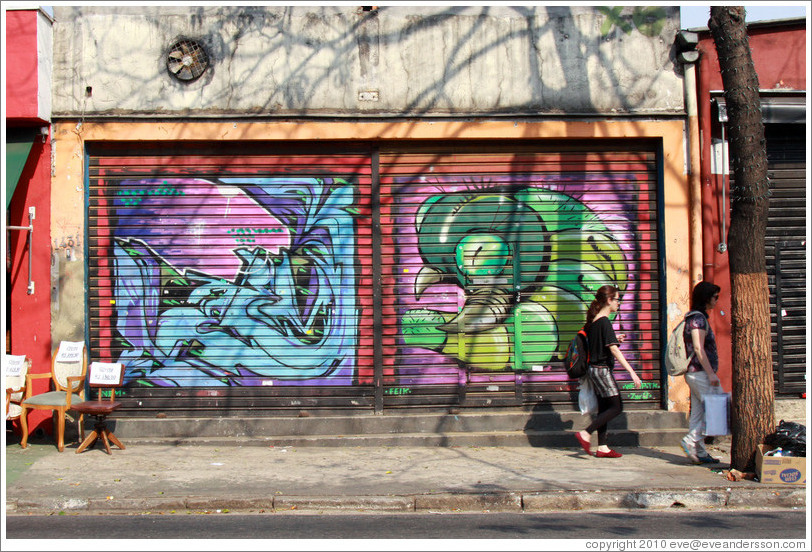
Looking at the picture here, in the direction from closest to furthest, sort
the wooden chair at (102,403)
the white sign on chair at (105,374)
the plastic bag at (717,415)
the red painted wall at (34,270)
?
the plastic bag at (717,415)
the wooden chair at (102,403)
the white sign on chair at (105,374)
the red painted wall at (34,270)

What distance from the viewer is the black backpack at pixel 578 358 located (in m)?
8.81

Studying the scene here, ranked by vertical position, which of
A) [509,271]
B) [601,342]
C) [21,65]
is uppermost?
[21,65]

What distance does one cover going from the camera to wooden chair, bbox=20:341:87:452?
912cm

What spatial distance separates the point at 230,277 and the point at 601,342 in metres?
4.72

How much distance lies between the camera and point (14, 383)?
9.50 metres

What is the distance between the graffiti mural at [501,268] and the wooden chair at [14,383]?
4701 mm

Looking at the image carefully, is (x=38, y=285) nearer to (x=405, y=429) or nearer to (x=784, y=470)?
(x=405, y=429)

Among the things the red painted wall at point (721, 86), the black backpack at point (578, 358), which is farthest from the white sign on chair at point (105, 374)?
the red painted wall at point (721, 86)

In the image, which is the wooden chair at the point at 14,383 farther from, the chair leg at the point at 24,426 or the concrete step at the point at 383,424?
the concrete step at the point at 383,424

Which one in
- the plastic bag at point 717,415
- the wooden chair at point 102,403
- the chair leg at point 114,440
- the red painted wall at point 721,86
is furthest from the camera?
the red painted wall at point 721,86

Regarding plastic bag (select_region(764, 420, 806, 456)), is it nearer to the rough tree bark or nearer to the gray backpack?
the rough tree bark

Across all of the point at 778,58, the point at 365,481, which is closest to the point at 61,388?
the point at 365,481

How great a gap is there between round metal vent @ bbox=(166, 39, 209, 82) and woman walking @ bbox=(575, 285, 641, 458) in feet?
18.8

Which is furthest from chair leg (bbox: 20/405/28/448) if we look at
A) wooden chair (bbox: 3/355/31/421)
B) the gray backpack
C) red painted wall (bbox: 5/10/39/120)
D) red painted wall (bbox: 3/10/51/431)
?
the gray backpack
